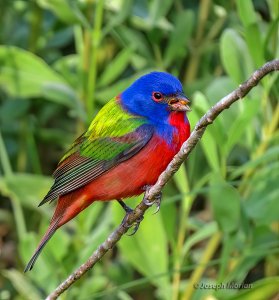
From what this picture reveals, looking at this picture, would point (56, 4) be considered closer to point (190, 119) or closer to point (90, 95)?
point (90, 95)

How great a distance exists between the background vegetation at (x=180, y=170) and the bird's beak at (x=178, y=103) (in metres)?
0.16

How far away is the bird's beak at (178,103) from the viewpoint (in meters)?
3.16

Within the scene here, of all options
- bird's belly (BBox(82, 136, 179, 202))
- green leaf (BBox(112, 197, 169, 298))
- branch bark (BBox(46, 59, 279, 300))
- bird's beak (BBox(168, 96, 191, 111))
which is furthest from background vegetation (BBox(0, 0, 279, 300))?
branch bark (BBox(46, 59, 279, 300))

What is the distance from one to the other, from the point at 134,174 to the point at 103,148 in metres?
0.21

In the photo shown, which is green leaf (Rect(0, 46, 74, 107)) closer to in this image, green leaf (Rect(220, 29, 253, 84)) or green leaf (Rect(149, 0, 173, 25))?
green leaf (Rect(149, 0, 173, 25))

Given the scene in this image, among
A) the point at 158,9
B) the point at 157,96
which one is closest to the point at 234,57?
the point at 157,96

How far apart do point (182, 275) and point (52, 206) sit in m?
0.75

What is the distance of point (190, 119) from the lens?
3.50m

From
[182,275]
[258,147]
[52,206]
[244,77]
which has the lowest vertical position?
[182,275]

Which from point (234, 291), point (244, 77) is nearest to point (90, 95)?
point (244, 77)

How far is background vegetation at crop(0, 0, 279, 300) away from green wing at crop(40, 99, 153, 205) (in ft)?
0.87

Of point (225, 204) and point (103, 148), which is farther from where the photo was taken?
point (225, 204)

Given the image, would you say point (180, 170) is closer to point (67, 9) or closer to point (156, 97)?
point (156, 97)

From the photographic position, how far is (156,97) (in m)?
3.26
